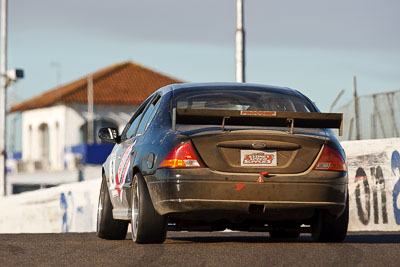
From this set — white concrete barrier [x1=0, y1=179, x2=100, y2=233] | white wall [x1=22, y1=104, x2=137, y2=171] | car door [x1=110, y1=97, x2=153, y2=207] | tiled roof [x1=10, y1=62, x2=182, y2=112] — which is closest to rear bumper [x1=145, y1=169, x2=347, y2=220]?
car door [x1=110, y1=97, x2=153, y2=207]

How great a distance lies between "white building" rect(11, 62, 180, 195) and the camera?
81188mm

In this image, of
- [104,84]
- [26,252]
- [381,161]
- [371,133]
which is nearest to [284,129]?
[26,252]

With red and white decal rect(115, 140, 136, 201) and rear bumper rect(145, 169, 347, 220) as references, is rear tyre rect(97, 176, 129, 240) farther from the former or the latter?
rear bumper rect(145, 169, 347, 220)

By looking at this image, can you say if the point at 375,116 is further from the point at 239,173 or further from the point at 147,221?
the point at 239,173

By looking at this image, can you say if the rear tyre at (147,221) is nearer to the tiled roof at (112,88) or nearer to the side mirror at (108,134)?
the side mirror at (108,134)

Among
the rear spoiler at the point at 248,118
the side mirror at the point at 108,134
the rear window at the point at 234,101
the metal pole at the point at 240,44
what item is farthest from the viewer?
Answer: the metal pole at the point at 240,44

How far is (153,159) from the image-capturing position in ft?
29.4

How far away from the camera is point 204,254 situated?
26.9 feet

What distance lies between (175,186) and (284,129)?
1.10 metres

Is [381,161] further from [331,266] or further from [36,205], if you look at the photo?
[36,205]

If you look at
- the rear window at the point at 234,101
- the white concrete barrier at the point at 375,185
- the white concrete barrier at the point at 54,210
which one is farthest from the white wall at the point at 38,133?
the rear window at the point at 234,101

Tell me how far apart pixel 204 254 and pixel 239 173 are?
2.69 ft

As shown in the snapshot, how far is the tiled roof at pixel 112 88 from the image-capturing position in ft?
276

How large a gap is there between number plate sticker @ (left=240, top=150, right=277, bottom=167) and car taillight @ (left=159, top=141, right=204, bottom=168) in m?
0.37
